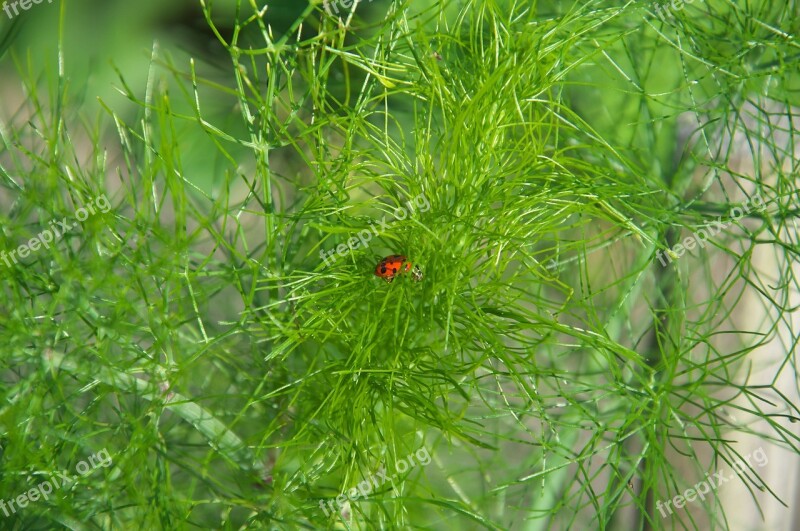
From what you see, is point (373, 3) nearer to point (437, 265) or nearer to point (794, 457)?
point (437, 265)

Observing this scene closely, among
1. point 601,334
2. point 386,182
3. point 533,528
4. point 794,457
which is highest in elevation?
point 386,182

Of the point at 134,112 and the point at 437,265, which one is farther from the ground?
the point at 134,112

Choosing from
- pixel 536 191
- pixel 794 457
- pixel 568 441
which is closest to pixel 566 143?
pixel 536 191

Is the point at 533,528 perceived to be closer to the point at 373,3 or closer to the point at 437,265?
the point at 437,265

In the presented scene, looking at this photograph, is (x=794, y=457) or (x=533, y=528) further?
(x=794, y=457)

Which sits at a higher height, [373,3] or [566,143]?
[373,3]

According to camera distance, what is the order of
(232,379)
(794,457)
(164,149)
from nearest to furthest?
1. (164,149)
2. (232,379)
3. (794,457)

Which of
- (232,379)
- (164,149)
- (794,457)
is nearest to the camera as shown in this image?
(164,149)

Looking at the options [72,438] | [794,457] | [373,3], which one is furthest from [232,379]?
[794,457]

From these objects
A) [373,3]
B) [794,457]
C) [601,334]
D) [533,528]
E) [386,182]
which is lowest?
[794,457]
